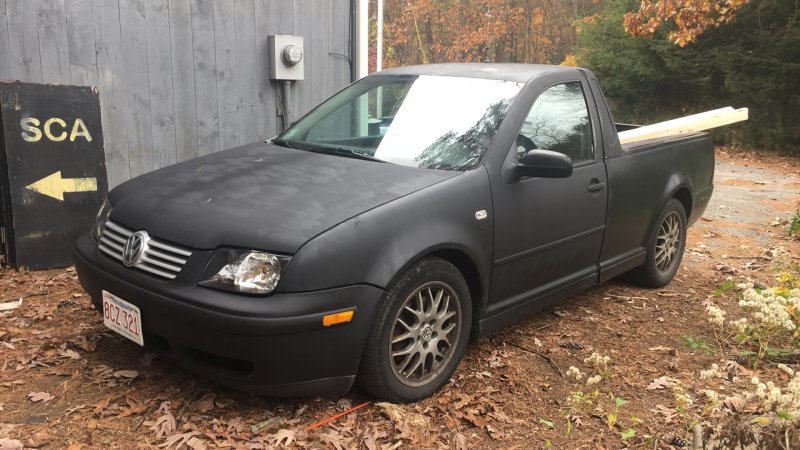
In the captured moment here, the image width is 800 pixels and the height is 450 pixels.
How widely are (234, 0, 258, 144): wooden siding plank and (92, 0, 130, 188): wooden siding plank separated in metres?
1.14

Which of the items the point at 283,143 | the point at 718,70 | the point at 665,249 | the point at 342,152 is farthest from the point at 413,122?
the point at 718,70

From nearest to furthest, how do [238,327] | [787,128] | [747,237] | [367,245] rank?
[238,327]
[367,245]
[747,237]
[787,128]

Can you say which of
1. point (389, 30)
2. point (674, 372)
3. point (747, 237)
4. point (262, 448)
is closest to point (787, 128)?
point (747, 237)

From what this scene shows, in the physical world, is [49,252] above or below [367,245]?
below

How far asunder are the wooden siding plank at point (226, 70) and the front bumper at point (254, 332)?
3.64 metres

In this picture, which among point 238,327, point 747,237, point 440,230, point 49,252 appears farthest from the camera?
point 747,237

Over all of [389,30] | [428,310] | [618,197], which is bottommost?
[428,310]

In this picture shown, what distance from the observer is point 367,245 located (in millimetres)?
2752

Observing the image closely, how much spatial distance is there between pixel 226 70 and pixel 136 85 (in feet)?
2.92

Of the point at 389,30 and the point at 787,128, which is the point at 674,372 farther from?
→ the point at 389,30

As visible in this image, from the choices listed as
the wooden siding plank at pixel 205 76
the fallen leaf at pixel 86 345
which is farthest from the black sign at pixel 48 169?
the fallen leaf at pixel 86 345

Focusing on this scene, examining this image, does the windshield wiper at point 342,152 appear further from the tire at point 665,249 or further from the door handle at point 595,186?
Answer: the tire at point 665,249

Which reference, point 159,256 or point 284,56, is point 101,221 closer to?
point 159,256

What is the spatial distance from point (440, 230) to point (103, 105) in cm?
382
